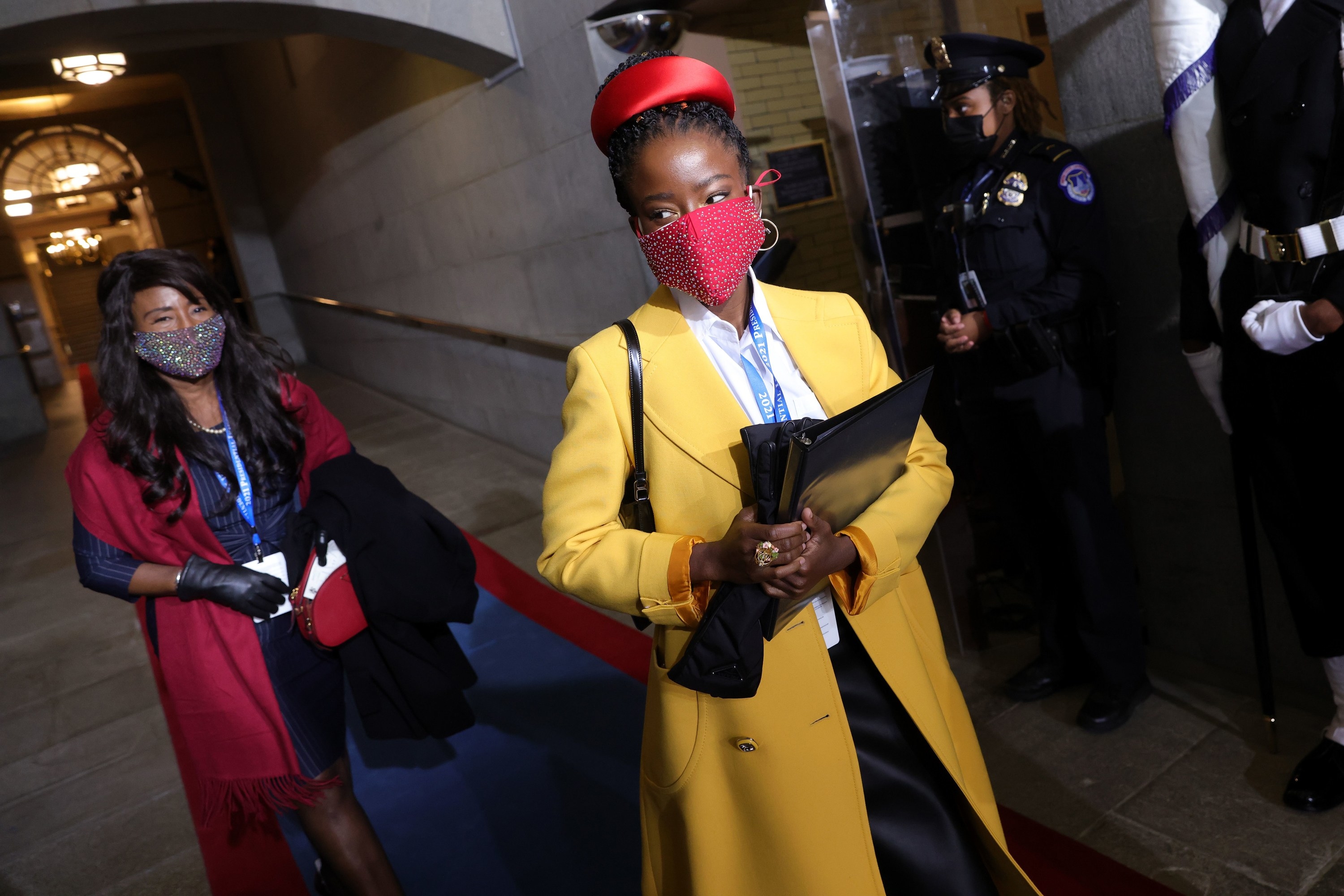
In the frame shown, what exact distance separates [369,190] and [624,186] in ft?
22.7

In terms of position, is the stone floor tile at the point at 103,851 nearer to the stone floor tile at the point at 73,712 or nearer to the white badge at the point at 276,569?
the stone floor tile at the point at 73,712

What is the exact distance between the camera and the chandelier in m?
23.9

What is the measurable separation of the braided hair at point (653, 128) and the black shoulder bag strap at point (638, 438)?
0.64 feet

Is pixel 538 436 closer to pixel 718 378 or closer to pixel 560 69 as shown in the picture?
pixel 560 69

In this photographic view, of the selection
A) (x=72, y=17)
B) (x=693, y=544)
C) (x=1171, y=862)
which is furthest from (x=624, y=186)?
(x=72, y=17)

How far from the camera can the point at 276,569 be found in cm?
198

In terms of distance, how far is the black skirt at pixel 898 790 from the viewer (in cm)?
126

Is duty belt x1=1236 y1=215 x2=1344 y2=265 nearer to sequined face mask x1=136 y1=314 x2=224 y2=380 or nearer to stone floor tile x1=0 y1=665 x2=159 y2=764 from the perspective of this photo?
sequined face mask x1=136 y1=314 x2=224 y2=380

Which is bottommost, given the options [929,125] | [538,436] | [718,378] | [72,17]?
[538,436]

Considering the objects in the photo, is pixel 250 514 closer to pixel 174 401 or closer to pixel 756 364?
pixel 174 401

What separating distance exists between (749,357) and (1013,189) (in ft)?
4.84

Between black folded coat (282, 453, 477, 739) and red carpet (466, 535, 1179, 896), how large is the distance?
0.91 metres

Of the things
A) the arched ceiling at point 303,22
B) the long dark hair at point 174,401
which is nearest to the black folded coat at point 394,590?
the long dark hair at point 174,401

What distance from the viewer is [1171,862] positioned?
191 centimetres
